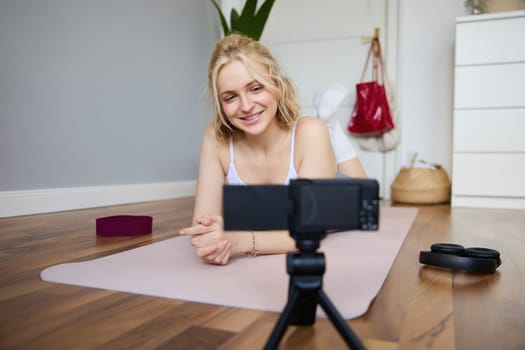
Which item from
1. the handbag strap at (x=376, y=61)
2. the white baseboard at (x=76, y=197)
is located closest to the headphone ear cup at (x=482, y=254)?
the white baseboard at (x=76, y=197)

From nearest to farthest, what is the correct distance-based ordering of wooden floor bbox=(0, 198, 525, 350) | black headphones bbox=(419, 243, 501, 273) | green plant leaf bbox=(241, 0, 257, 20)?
wooden floor bbox=(0, 198, 525, 350)
black headphones bbox=(419, 243, 501, 273)
green plant leaf bbox=(241, 0, 257, 20)

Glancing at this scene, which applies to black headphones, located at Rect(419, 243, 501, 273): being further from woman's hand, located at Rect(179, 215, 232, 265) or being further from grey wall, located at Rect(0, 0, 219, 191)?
grey wall, located at Rect(0, 0, 219, 191)

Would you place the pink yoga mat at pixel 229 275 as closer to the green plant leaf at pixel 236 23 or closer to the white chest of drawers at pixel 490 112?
the white chest of drawers at pixel 490 112

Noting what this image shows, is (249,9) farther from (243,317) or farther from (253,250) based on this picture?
(243,317)

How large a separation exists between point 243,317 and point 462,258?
628 millimetres

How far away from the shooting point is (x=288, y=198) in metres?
0.53

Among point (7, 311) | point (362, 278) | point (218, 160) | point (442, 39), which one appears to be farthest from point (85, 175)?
point (442, 39)

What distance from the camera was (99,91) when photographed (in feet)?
8.71

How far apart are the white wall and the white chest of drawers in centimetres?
52

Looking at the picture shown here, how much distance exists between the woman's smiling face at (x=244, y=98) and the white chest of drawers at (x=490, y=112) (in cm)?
206

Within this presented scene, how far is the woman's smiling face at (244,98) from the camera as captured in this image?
1173mm

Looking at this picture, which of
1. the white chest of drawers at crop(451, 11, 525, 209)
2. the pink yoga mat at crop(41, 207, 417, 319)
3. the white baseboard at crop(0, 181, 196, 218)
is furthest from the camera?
the white chest of drawers at crop(451, 11, 525, 209)

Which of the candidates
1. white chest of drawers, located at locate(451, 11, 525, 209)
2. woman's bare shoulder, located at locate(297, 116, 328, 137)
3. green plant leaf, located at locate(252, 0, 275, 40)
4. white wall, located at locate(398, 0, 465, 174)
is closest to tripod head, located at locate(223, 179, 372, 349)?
woman's bare shoulder, located at locate(297, 116, 328, 137)

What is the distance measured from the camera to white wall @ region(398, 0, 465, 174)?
338cm
